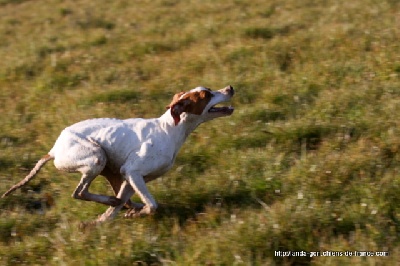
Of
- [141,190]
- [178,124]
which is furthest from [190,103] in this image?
[141,190]

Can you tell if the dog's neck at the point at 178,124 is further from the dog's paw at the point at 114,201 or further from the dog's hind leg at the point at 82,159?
the dog's paw at the point at 114,201

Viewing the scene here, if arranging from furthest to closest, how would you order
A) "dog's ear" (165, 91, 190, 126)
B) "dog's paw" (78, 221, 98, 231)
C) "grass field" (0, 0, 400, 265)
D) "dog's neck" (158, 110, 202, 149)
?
"dog's neck" (158, 110, 202, 149), "dog's ear" (165, 91, 190, 126), "dog's paw" (78, 221, 98, 231), "grass field" (0, 0, 400, 265)

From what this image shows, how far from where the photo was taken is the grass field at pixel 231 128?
501 cm

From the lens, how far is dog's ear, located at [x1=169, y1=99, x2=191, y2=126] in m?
5.53

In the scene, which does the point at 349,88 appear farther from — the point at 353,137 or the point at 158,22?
the point at 158,22

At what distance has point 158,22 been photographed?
12320 millimetres

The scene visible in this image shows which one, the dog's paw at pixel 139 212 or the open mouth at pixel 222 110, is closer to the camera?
the dog's paw at pixel 139 212

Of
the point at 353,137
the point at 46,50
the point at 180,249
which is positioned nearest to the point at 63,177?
the point at 180,249

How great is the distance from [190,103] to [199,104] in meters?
0.08

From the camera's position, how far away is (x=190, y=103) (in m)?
5.57

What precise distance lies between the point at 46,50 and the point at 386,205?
7248 millimetres

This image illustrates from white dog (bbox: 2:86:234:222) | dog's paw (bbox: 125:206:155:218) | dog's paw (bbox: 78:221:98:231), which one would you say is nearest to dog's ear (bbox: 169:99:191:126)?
white dog (bbox: 2:86:234:222)

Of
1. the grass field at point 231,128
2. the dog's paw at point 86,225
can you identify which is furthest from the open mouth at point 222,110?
the dog's paw at point 86,225

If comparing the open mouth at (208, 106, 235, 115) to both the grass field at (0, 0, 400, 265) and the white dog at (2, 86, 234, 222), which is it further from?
the grass field at (0, 0, 400, 265)
